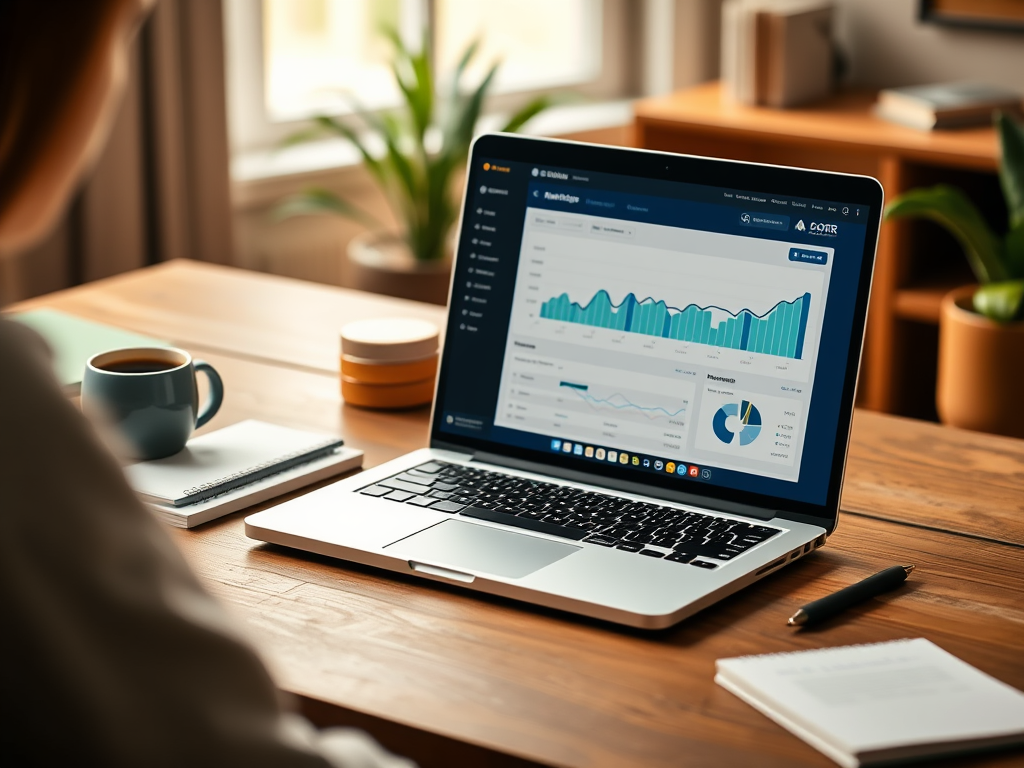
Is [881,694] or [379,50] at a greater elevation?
[379,50]

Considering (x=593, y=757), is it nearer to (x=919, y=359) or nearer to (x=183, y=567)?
(x=183, y=567)

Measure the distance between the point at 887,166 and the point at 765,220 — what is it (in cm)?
193

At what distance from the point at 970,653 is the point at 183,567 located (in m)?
0.59

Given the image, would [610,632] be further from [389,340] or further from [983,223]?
[983,223]

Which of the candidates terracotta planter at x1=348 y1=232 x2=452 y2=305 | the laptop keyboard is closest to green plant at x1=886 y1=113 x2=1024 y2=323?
terracotta planter at x1=348 y1=232 x2=452 y2=305

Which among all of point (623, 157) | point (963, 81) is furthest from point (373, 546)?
point (963, 81)

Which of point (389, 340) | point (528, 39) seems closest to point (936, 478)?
point (389, 340)

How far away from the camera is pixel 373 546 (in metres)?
1.04

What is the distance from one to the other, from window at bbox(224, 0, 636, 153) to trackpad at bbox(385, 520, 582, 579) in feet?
6.86

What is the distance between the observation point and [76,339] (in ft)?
5.07

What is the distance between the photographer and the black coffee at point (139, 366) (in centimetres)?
124

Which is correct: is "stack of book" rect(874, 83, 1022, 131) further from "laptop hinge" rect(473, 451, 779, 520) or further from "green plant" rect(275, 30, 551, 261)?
"laptop hinge" rect(473, 451, 779, 520)

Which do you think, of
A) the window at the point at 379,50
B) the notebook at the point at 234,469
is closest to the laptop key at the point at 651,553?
the notebook at the point at 234,469

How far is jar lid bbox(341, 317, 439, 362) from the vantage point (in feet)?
4.66
